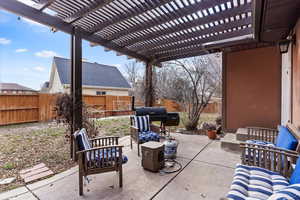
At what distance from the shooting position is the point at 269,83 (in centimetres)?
482

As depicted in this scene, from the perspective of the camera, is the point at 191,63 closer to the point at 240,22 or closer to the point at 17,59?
the point at 240,22

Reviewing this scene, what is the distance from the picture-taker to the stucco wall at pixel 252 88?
4.77 meters

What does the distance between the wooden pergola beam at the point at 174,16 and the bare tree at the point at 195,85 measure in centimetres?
328

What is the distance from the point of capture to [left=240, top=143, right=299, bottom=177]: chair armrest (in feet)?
6.80

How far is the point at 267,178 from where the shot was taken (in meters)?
1.81

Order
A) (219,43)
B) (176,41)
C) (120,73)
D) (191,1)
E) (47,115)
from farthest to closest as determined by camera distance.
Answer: (120,73), (47,115), (176,41), (219,43), (191,1)

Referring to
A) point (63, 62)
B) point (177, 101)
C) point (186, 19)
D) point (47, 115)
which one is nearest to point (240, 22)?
point (186, 19)

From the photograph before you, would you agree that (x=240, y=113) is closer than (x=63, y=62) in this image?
Yes

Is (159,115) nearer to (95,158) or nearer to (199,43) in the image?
(199,43)

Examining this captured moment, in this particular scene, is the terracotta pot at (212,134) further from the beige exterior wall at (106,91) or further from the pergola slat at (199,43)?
the beige exterior wall at (106,91)

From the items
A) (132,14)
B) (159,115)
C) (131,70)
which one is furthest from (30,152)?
(131,70)

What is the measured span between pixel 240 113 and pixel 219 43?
2.52 metres

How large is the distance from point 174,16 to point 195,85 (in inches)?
141

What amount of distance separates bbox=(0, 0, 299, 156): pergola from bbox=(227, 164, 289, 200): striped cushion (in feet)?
6.88
